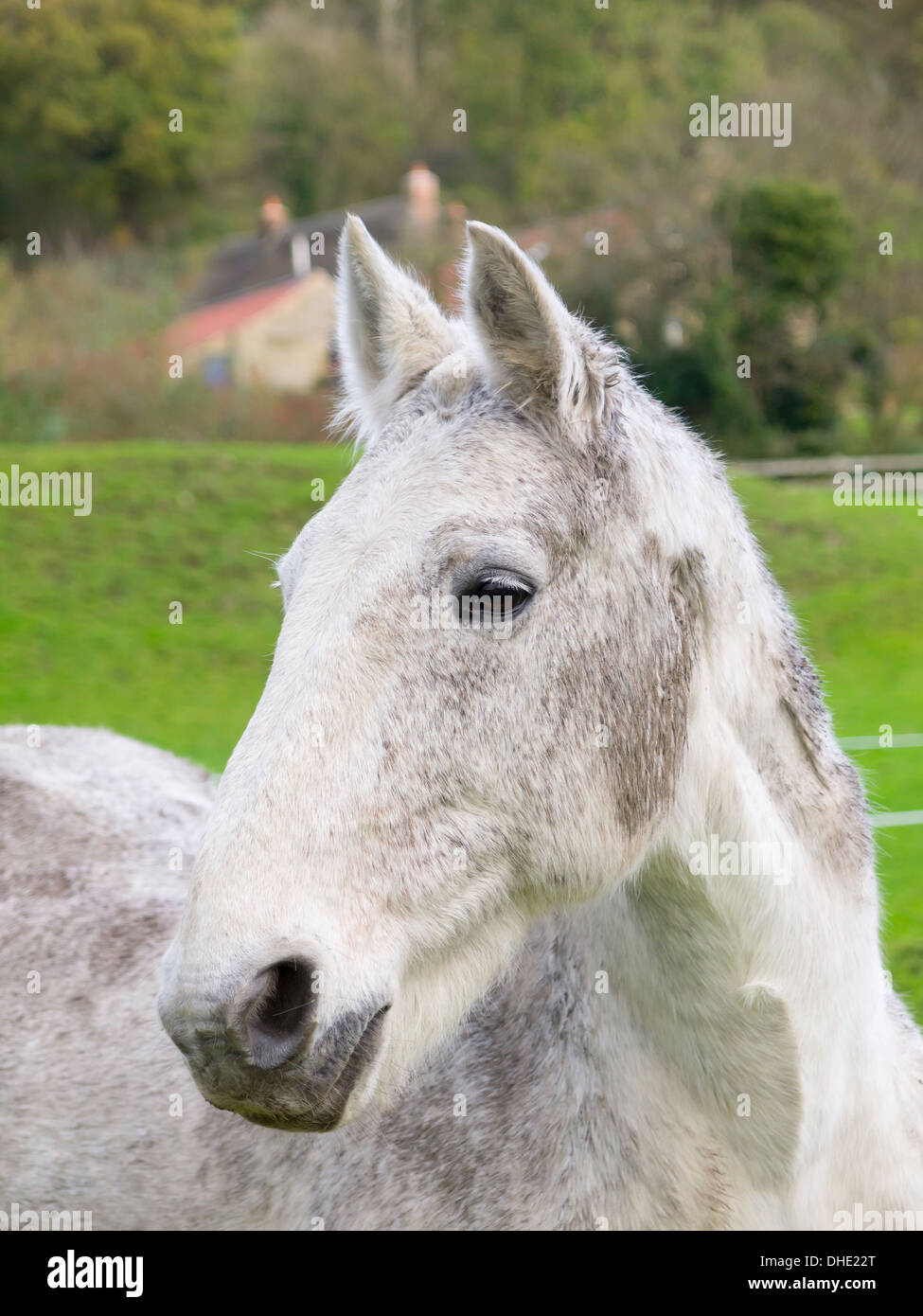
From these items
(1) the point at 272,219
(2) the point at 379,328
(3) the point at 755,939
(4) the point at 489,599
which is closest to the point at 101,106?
(1) the point at 272,219

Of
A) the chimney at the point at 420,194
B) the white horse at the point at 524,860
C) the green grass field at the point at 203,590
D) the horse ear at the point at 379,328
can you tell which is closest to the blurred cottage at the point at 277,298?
the chimney at the point at 420,194

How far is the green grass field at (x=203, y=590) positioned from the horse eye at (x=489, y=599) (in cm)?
1137

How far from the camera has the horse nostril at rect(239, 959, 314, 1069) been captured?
7.63 feet

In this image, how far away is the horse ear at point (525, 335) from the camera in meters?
2.68

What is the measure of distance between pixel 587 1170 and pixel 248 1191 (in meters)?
1.01

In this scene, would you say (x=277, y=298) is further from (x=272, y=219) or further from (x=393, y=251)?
(x=272, y=219)

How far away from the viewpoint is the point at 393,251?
138 feet

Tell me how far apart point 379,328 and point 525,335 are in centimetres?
51

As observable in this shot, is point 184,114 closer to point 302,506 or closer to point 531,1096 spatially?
point 302,506

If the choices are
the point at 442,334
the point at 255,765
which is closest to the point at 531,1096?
the point at 255,765

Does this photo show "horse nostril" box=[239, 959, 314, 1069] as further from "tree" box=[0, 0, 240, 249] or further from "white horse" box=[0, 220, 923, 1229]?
"tree" box=[0, 0, 240, 249]

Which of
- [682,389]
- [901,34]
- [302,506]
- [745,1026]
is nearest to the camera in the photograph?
[745,1026]

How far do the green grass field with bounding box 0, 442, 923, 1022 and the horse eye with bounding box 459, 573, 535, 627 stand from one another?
11.4 metres
